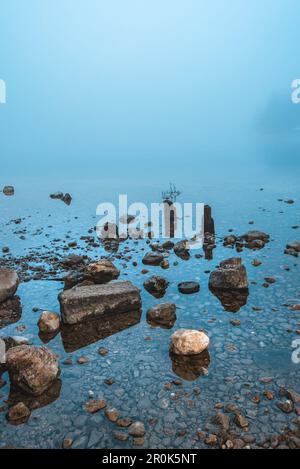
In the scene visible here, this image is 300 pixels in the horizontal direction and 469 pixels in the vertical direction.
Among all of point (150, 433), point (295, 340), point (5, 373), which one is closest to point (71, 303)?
point (5, 373)

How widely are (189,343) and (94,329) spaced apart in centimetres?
314

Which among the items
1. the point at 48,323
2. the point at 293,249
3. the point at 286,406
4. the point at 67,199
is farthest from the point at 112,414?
the point at 67,199

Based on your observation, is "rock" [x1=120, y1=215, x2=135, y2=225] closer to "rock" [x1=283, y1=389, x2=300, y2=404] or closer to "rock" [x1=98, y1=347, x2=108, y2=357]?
"rock" [x1=98, y1=347, x2=108, y2=357]

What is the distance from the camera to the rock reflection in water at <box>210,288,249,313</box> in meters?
12.4

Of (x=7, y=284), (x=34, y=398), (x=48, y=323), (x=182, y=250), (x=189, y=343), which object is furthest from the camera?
(x=182, y=250)

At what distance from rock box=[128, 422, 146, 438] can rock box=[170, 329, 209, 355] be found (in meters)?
2.64

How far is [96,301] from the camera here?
11781 millimetres

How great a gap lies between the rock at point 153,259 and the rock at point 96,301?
429cm

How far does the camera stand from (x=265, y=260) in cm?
1700

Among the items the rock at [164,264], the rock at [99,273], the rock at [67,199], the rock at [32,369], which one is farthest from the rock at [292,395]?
the rock at [67,199]

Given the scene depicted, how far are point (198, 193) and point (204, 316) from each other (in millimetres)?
36663

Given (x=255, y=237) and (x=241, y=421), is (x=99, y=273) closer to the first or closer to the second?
(x=241, y=421)

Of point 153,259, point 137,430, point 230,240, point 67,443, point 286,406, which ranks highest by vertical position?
point 230,240

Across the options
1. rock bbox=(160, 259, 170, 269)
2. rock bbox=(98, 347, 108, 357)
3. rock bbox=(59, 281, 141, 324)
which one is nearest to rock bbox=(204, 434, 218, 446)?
rock bbox=(98, 347, 108, 357)
